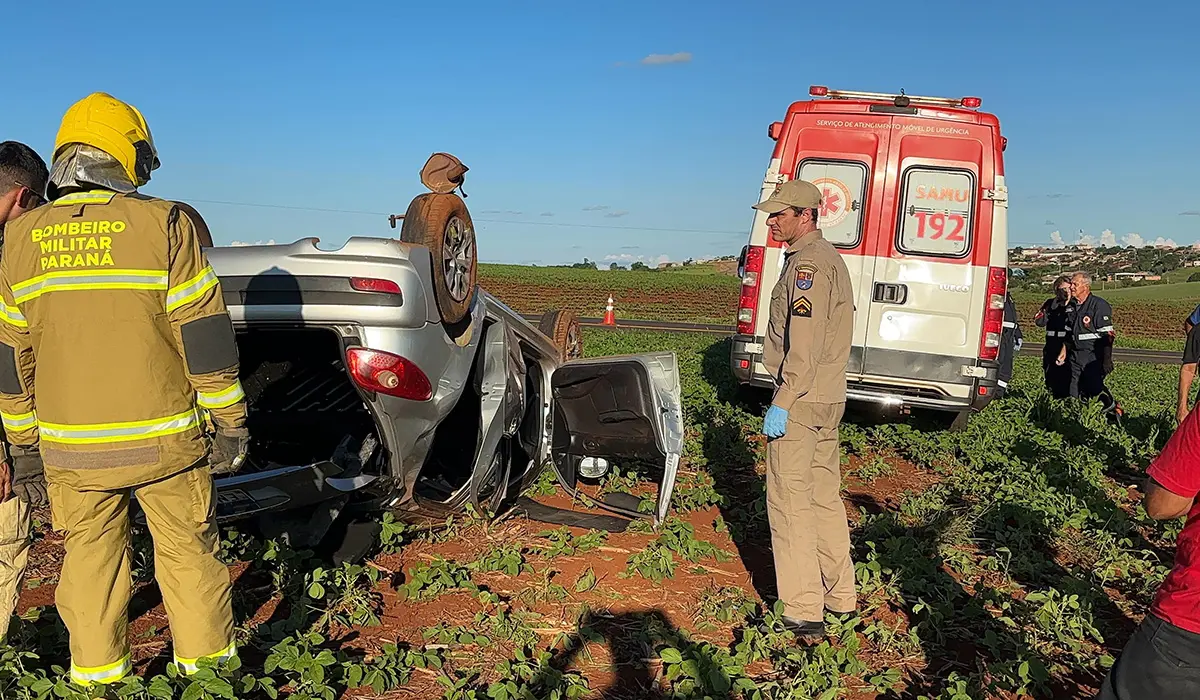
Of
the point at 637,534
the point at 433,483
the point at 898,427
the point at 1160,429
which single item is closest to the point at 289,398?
the point at 433,483

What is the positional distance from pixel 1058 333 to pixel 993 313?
3224 millimetres

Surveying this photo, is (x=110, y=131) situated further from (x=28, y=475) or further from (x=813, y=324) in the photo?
(x=813, y=324)

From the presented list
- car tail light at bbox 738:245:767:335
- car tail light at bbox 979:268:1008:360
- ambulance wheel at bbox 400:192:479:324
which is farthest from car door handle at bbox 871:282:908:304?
ambulance wheel at bbox 400:192:479:324

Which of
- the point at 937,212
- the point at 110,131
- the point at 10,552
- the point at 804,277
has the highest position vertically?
the point at 937,212

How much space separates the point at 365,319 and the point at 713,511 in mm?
3182

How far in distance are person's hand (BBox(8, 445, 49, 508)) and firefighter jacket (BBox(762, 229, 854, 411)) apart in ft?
9.77

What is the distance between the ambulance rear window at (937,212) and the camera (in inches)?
321

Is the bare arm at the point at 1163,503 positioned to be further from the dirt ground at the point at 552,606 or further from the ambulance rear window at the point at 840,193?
the ambulance rear window at the point at 840,193

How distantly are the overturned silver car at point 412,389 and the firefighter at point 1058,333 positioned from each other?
6.20 m

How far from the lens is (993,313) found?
26.7 feet

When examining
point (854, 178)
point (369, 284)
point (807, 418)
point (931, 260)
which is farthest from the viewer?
point (854, 178)

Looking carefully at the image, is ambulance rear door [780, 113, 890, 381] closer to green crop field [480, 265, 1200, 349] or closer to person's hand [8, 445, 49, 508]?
person's hand [8, 445, 49, 508]

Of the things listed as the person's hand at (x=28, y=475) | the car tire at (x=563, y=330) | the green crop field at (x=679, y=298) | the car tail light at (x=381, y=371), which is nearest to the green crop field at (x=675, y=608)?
the person's hand at (x=28, y=475)

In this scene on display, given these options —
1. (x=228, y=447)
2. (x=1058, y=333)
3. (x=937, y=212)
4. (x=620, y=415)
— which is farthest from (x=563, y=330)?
(x=1058, y=333)
